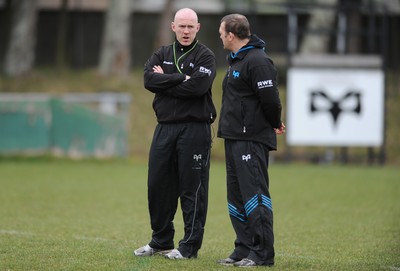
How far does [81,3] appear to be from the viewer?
34656 mm

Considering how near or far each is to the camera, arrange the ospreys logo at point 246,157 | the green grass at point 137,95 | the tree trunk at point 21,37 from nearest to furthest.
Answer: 1. the ospreys logo at point 246,157
2. the green grass at point 137,95
3. the tree trunk at point 21,37

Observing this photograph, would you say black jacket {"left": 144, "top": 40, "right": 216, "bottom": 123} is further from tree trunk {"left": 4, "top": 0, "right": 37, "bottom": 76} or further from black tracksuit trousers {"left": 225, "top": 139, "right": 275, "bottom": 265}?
tree trunk {"left": 4, "top": 0, "right": 37, "bottom": 76}

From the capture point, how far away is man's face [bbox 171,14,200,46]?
8.48 meters

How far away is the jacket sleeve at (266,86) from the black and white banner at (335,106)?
14.7 metres

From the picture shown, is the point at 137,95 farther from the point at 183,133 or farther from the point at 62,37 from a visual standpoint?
the point at 183,133

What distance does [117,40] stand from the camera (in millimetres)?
30047

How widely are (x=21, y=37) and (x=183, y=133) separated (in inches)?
869

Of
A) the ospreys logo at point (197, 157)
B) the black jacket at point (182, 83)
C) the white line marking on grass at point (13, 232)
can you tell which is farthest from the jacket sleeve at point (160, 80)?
the white line marking on grass at point (13, 232)

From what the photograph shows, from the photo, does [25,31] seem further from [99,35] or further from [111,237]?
[111,237]

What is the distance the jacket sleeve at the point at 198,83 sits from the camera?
8445 mm

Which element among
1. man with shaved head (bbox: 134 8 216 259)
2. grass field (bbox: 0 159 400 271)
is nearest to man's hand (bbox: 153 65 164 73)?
man with shaved head (bbox: 134 8 216 259)

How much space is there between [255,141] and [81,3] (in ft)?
89.8

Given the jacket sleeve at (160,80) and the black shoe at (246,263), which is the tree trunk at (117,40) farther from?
the black shoe at (246,263)

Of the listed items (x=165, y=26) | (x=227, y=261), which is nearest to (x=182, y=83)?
(x=227, y=261)
